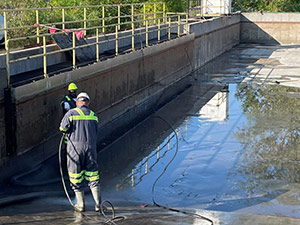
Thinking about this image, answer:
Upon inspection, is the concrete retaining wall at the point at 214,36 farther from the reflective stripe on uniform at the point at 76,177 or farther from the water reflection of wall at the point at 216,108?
the reflective stripe on uniform at the point at 76,177

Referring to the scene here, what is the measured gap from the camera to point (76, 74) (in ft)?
39.8

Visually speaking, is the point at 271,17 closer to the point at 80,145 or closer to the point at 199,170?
the point at 199,170

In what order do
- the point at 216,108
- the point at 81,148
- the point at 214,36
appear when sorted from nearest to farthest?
the point at 81,148 → the point at 216,108 → the point at 214,36

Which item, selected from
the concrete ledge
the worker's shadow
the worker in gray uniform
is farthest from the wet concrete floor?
the concrete ledge

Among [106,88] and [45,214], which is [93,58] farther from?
[45,214]

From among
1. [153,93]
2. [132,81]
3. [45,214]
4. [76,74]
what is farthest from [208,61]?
[45,214]

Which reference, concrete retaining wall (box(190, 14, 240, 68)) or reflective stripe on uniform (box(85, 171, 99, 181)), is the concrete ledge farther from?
reflective stripe on uniform (box(85, 171, 99, 181))

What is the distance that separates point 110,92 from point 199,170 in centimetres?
469

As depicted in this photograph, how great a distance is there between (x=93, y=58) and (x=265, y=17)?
24436 millimetres

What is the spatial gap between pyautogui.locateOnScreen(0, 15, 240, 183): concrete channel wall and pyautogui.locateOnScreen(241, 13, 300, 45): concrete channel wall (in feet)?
37.6

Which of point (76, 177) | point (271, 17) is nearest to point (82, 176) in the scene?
point (76, 177)

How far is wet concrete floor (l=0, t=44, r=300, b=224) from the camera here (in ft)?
24.5

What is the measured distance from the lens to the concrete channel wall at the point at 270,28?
3597 cm

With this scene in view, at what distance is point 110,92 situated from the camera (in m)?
14.2
